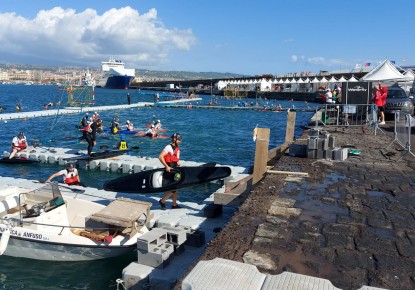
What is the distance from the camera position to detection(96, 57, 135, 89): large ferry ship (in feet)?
481

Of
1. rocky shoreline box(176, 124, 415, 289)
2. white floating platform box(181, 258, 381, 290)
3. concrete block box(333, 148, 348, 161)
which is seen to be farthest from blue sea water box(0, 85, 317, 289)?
concrete block box(333, 148, 348, 161)

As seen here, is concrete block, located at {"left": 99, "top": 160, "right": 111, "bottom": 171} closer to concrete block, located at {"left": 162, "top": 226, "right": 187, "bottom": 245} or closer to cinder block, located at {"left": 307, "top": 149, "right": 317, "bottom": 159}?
cinder block, located at {"left": 307, "top": 149, "right": 317, "bottom": 159}

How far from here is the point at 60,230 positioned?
940 cm

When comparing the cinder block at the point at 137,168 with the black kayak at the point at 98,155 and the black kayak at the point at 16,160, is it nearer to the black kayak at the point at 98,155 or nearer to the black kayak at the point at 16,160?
the black kayak at the point at 98,155

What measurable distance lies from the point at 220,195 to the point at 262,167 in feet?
4.49

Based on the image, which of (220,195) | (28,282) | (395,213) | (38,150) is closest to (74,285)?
(28,282)

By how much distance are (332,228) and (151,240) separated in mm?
3384

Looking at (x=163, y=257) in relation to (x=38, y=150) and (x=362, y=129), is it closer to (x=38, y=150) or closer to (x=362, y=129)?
(x=362, y=129)

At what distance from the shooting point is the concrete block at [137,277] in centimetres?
712

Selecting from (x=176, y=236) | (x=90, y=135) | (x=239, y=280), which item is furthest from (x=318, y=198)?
(x=90, y=135)

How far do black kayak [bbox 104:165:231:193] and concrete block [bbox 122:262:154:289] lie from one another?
425 cm

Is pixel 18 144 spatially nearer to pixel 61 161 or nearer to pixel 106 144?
pixel 61 161

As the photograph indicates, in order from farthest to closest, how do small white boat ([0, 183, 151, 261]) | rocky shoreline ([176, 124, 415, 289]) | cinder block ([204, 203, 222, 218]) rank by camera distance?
cinder block ([204, 203, 222, 218])
small white boat ([0, 183, 151, 261])
rocky shoreline ([176, 124, 415, 289])

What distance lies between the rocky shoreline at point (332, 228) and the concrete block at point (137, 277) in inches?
72.8
